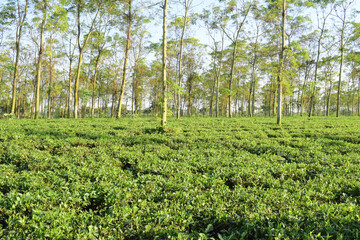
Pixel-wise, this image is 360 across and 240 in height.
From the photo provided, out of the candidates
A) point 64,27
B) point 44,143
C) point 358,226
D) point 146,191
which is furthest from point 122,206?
point 64,27

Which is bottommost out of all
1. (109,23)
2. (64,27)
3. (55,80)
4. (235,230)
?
(235,230)

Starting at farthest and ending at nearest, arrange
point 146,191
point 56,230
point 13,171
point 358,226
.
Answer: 1. point 13,171
2. point 146,191
3. point 358,226
4. point 56,230

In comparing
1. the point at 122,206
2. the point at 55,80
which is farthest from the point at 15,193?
the point at 55,80

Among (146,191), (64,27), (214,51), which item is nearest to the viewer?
(146,191)

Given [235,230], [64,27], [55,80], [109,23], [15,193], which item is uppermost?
[109,23]

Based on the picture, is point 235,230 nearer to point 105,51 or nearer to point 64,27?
point 64,27

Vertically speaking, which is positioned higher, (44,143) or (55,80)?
(55,80)

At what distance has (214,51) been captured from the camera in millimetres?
33688

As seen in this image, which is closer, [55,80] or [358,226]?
[358,226]

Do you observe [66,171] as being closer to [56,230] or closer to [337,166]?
[56,230]

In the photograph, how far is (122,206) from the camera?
360 centimetres

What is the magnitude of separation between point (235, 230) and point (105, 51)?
29475mm

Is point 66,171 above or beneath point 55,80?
beneath

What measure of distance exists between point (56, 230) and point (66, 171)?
88.9 inches
